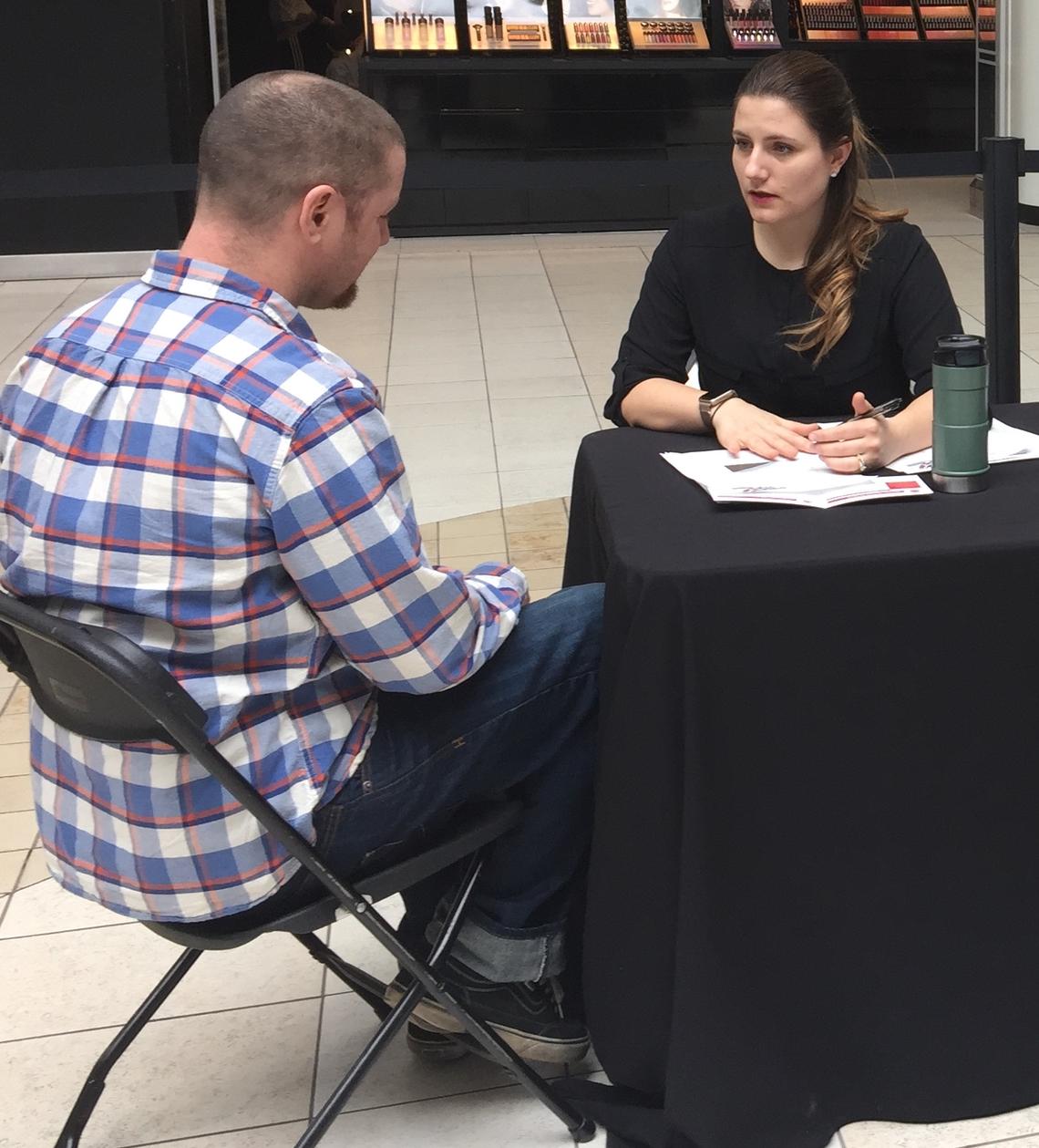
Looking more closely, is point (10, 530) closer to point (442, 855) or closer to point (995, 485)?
point (442, 855)

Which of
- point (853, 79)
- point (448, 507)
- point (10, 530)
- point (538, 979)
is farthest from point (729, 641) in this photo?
point (853, 79)

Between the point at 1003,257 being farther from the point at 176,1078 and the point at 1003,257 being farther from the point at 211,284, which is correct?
the point at 176,1078

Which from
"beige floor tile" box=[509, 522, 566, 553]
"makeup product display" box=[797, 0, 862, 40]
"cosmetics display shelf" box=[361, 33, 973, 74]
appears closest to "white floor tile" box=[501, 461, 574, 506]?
"beige floor tile" box=[509, 522, 566, 553]

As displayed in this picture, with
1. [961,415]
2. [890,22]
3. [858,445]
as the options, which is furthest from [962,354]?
[890,22]

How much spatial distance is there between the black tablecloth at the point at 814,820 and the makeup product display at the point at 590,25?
7716 mm

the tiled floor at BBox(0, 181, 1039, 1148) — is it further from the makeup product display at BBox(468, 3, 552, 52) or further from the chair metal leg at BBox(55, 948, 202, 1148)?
the makeup product display at BBox(468, 3, 552, 52)

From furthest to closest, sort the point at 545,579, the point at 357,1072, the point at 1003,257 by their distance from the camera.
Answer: the point at 545,579 → the point at 1003,257 → the point at 357,1072

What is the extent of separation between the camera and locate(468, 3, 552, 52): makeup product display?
8.72 meters

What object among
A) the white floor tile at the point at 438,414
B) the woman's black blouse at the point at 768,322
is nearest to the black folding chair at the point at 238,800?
the woman's black blouse at the point at 768,322

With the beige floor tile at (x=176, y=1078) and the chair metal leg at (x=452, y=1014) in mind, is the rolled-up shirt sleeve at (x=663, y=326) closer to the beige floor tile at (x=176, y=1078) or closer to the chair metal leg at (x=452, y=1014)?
the chair metal leg at (x=452, y=1014)

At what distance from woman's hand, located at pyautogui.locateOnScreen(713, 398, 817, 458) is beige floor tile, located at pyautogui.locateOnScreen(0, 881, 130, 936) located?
1.19 m

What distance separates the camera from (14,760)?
276 cm

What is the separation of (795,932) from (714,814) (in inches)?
7.6

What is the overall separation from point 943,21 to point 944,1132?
30.3 ft
